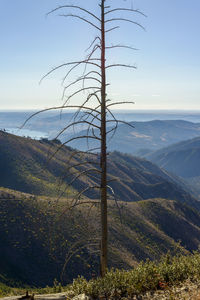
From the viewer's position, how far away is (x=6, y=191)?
51469 millimetres

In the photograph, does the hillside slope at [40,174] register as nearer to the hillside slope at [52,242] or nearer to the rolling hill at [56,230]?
the rolling hill at [56,230]

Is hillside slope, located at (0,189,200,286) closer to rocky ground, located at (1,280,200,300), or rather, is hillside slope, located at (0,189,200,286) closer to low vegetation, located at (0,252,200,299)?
low vegetation, located at (0,252,200,299)

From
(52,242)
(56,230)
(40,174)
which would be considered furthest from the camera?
(40,174)

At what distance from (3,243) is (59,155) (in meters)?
68.9

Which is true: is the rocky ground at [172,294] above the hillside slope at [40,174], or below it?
above

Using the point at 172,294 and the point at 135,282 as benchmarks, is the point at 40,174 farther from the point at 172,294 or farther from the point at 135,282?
the point at 172,294

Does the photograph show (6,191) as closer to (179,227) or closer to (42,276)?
(42,276)

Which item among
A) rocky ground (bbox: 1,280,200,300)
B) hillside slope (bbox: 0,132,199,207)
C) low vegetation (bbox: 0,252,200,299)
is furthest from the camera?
hillside slope (bbox: 0,132,199,207)

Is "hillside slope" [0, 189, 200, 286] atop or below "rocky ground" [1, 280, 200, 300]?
below

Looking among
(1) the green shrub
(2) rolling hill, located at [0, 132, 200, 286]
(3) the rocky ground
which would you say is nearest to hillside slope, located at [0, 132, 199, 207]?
(2) rolling hill, located at [0, 132, 200, 286]

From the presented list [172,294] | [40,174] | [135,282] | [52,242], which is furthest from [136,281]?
[40,174]

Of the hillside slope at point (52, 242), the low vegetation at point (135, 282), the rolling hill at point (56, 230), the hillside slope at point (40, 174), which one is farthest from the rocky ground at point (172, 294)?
the hillside slope at point (40, 174)

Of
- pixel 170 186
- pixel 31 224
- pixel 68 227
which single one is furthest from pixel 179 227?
pixel 170 186

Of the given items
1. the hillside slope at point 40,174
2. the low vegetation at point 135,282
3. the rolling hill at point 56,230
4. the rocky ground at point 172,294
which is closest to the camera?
the rocky ground at point 172,294
